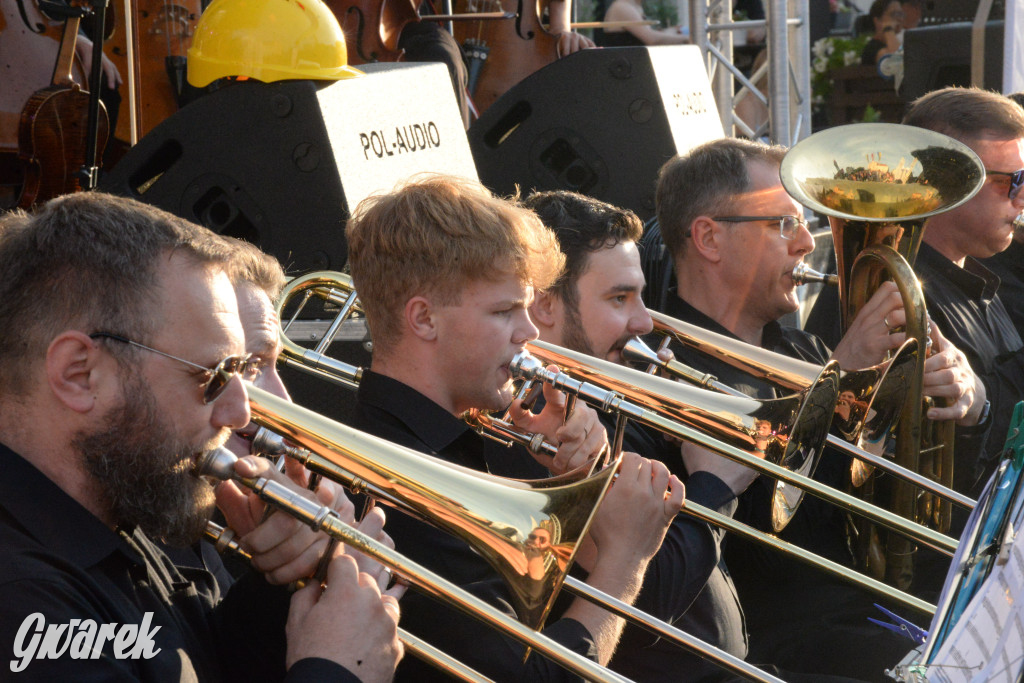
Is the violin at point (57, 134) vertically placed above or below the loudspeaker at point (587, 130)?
above

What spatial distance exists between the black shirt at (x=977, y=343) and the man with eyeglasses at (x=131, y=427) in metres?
2.29

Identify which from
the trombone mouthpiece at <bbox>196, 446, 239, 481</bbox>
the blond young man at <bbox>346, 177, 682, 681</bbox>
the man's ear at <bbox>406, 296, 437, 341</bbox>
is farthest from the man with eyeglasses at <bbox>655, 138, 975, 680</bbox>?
the trombone mouthpiece at <bbox>196, 446, 239, 481</bbox>

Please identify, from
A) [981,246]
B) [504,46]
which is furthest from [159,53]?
[981,246]

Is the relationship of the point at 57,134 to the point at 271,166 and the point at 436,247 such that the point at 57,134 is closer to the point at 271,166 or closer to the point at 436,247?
the point at 271,166

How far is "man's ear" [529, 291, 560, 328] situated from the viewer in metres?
2.77

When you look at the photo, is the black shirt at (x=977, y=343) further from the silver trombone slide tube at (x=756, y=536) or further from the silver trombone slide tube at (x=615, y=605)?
the silver trombone slide tube at (x=615, y=605)

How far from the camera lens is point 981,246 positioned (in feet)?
12.2

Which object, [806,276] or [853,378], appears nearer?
[853,378]

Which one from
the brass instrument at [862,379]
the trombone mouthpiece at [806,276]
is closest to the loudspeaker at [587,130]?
the trombone mouthpiece at [806,276]

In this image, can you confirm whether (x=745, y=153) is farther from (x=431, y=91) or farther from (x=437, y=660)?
(x=437, y=660)

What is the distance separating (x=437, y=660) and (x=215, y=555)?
0.54 m

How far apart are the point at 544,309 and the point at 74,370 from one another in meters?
1.38

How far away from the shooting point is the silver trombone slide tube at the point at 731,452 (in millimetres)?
2326

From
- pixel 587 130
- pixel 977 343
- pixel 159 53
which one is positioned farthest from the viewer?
pixel 159 53
